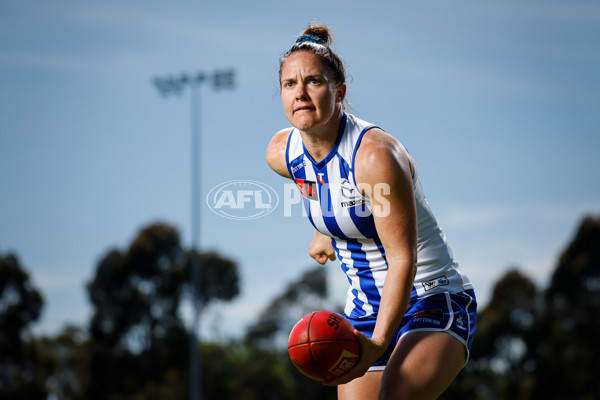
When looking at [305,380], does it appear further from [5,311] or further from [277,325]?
[5,311]

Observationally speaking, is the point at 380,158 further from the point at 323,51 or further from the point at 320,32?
the point at 320,32

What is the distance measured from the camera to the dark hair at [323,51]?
9.86ft

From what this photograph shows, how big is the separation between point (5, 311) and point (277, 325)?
10028mm

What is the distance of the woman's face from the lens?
2.90m

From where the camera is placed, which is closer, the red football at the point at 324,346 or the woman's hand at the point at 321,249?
the red football at the point at 324,346

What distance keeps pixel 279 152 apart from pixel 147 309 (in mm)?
21843

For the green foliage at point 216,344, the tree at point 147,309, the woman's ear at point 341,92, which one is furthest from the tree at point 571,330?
the woman's ear at point 341,92

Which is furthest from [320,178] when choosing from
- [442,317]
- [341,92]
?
[442,317]

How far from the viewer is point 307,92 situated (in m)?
2.91

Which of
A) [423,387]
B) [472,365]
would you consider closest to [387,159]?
[423,387]

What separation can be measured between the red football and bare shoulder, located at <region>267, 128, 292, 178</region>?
1033 mm

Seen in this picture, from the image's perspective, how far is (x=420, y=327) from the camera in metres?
2.95

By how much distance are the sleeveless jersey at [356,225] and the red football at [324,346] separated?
53cm

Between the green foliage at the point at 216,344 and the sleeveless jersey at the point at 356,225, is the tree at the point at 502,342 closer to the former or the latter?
the green foliage at the point at 216,344
